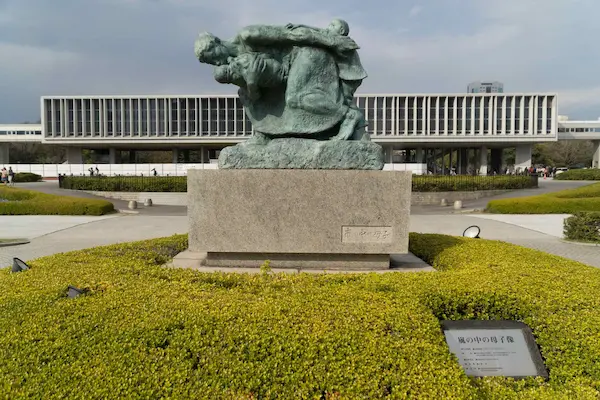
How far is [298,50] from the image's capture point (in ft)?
18.3

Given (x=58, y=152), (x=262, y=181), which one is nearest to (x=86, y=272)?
(x=262, y=181)

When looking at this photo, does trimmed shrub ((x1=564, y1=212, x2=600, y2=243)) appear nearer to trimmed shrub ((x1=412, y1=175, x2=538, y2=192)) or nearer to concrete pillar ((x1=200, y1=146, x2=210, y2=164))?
trimmed shrub ((x1=412, y1=175, x2=538, y2=192))

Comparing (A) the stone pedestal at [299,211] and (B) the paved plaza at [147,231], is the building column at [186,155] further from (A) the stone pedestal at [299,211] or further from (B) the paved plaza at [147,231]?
(A) the stone pedestal at [299,211]

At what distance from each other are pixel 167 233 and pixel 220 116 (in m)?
37.4

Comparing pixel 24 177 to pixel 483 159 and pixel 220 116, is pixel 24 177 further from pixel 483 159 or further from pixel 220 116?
pixel 483 159

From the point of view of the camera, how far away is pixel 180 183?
24516 mm

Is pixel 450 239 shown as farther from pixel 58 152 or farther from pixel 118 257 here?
pixel 58 152

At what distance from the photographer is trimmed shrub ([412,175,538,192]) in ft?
79.4

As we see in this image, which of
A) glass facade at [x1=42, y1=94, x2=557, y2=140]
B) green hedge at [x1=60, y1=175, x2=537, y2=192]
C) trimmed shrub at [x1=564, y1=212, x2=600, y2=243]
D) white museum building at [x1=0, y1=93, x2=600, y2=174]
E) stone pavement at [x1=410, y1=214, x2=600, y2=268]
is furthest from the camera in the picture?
glass facade at [x1=42, y1=94, x2=557, y2=140]

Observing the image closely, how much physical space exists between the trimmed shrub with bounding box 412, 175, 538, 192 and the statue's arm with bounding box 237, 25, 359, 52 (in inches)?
756

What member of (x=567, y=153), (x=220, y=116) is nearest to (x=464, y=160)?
(x=567, y=153)

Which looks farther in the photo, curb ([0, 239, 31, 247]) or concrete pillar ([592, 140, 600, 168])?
concrete pillar ([592, 140, 600, 168])

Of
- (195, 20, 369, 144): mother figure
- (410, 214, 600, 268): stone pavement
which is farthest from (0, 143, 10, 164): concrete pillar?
(195, 20, 369, 144): mother figure

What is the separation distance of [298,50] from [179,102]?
44.4 m
